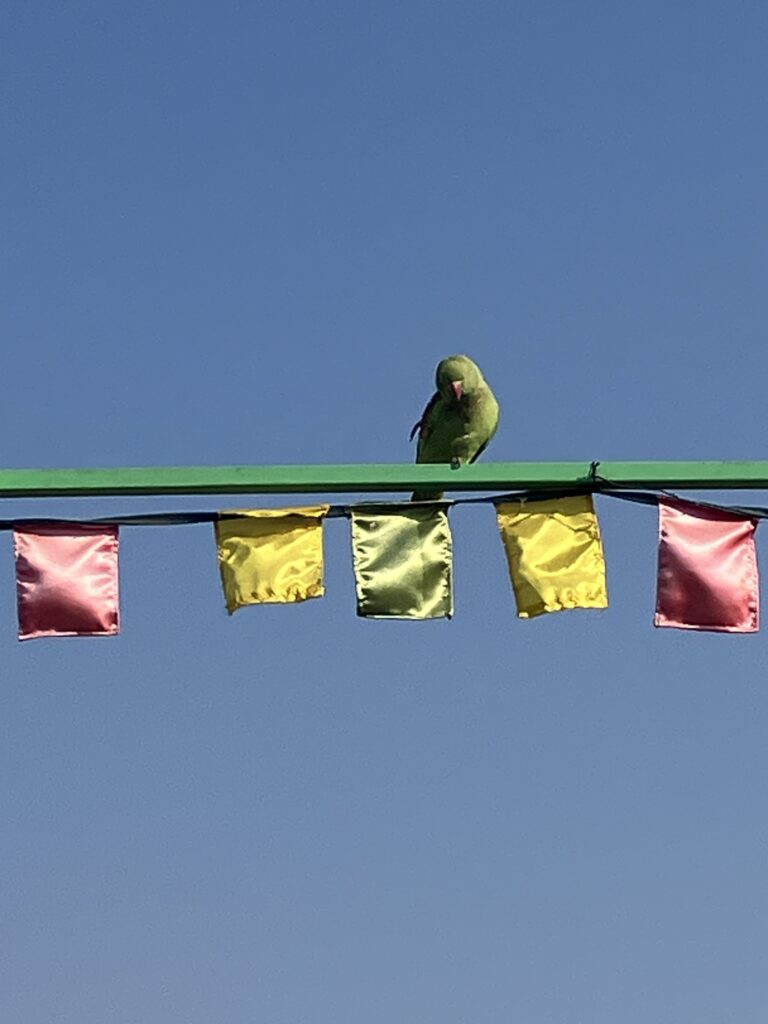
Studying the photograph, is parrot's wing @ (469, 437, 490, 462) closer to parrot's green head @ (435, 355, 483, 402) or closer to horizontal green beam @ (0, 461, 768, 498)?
parrot's green head @ (435, 355, 483, 402)

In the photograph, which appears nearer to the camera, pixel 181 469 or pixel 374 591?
pixel 181 469

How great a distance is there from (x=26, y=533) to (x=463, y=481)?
1.48m

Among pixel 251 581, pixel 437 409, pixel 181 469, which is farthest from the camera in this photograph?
pixel 437 409

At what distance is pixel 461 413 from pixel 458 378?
0.49ft

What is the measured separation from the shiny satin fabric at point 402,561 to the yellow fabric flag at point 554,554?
0.22m

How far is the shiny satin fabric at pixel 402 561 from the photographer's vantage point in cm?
719

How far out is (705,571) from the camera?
7.26 metres

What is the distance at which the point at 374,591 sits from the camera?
23.7ft

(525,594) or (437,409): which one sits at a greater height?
(437,409)

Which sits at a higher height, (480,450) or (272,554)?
(480,450)

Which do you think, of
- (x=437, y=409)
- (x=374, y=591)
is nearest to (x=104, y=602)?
(x=374, y=591)

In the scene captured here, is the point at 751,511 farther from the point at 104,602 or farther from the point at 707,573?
the point at 104,602

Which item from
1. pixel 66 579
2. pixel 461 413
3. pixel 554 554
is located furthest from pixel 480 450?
pixel 66 579

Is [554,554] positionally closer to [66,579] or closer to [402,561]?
[402,561]
